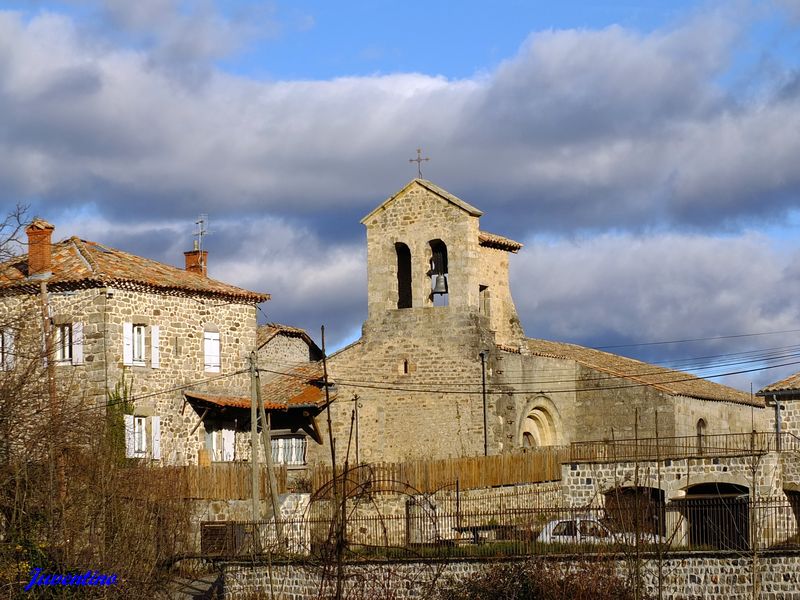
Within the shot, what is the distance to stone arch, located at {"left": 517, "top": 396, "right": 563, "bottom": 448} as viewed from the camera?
39.4 metres

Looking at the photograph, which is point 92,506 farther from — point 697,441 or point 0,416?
point 697,441

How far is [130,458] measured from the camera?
3416 cm

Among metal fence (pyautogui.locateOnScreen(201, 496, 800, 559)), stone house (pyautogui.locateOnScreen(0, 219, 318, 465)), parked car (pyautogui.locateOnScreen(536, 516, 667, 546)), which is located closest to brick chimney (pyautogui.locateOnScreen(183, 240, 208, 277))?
stone house (pyautogui.locateOnScreen(0, 219, 318, 465))

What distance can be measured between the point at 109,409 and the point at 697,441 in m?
15.2

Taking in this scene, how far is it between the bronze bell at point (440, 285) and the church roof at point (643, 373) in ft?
10.1

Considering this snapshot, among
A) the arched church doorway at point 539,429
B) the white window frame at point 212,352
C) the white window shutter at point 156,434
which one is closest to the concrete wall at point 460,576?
the white window shutter at point 156,434

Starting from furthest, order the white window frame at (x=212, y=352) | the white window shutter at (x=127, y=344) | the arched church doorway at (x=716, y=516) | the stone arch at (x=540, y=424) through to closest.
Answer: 1. the stone arch at (x=540, y=424)
2. the white window frame at (x=212, y=352)
3. the white window shutter at (x=127, y=344)
4. the arched church doorway at (x=716, y=516)

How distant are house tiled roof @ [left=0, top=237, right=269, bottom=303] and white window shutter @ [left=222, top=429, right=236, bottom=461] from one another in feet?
12.4

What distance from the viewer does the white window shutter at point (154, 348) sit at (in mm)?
37344

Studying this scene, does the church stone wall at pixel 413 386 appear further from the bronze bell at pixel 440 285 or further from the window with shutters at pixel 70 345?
the window with shutters at pixel 70 345

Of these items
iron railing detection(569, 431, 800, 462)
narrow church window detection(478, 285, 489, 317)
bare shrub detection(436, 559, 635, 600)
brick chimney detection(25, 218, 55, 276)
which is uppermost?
brick chimney detection(25, 218, 55, 276)

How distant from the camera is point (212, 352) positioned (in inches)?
1550

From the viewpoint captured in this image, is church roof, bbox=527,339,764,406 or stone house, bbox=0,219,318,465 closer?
stone house, bbox=0,219,318,465

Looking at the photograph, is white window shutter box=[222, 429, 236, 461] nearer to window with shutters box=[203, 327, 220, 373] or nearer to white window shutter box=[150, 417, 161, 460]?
window with shutters box=[203, 327, 220, 373]
